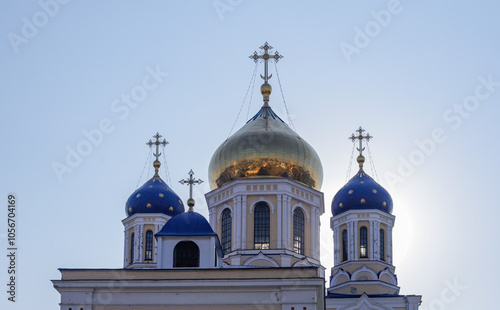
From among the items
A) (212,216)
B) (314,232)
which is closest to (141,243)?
(212,216)

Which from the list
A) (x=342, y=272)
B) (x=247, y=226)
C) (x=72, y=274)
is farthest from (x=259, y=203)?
(x=72, y=274)

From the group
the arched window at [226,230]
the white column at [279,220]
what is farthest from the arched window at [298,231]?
the arched window at [226,230]

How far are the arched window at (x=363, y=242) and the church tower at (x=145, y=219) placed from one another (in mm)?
7751

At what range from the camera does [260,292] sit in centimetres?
3000

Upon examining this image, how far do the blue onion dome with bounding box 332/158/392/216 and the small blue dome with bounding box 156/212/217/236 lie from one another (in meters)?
13.3

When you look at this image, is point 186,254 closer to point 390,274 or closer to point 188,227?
point 188,227

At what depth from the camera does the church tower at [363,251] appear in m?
42.9

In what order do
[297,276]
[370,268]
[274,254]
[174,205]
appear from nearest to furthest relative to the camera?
1. [297,276]
2. [274,254]
3. [370,268]
4. [174,205]

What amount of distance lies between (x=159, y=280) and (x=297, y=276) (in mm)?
3744

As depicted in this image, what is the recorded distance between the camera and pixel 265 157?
39312 millimetres

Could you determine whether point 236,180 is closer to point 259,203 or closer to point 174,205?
point 259,203

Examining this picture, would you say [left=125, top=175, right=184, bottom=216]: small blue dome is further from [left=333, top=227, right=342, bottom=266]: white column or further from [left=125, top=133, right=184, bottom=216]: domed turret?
[left=333, top=227, right=342, bottom=266]: white column

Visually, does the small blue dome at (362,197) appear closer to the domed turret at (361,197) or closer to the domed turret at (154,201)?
the domed turret at (361,197)

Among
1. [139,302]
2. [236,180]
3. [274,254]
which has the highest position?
[236,180]
